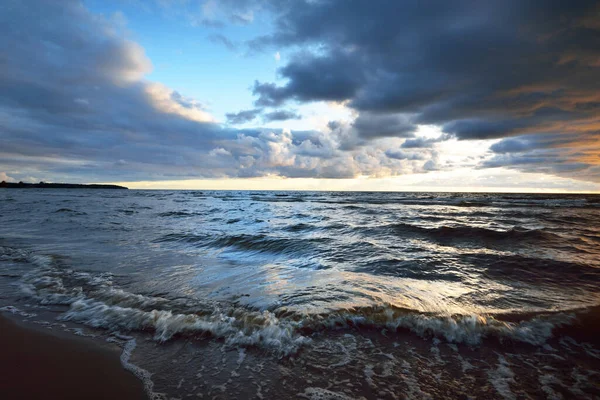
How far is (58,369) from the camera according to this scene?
3104 millimetres

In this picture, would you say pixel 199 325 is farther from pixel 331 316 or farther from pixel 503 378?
pixel 503 378

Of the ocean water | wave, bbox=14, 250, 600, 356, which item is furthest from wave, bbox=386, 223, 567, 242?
wave, bbox=14, 250, 600, 356

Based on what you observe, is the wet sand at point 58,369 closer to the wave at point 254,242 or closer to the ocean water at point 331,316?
the ocean water at point 331,316

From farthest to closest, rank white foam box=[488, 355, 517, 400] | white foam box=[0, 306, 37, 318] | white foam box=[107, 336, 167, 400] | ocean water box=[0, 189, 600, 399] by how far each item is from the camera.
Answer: white foam box=[0, 306, 37, 318]
ocean water box=[0, 189, 600, 399]
white foam box=[488, 355, 517, 400]
white foam box=[107, 336, 167, 400]

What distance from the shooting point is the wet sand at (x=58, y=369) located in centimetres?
271

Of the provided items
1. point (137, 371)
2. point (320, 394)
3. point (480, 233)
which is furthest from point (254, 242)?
point (480, 233)

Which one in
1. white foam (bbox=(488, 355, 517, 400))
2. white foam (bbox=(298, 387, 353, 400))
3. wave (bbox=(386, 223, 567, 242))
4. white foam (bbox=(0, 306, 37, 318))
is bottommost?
white foam (bbox=(488, 355, 517, 400))

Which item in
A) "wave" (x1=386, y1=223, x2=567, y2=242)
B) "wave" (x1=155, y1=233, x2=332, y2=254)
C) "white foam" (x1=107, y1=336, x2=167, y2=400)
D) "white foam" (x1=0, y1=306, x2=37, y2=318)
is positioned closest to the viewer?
"white foam" (x1=107, y1=336, x2=167, y2=400)

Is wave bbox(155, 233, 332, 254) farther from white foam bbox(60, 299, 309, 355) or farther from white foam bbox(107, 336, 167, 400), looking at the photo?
white foam bbox(107, 336, 167, 400)

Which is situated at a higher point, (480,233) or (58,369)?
(480,233)

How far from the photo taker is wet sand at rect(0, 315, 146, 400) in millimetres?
2715

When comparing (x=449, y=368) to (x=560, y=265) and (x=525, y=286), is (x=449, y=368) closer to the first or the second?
(x=525, y=286)

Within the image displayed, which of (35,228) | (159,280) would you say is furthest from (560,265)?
(35,228)

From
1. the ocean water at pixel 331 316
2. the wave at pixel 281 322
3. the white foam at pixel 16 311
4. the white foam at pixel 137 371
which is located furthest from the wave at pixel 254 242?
the white foam at pixel 137 371
